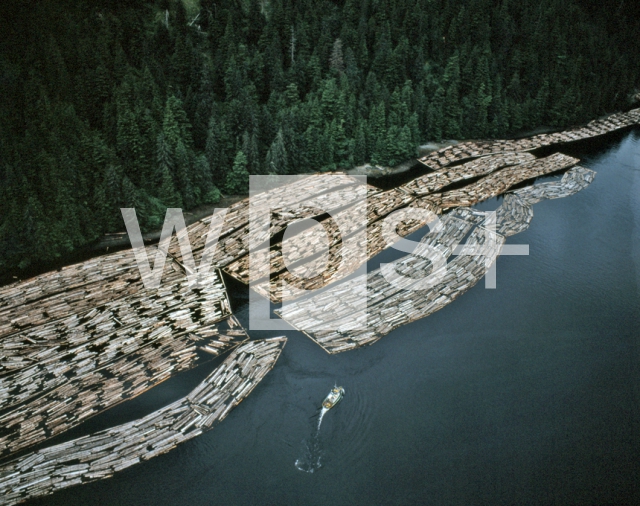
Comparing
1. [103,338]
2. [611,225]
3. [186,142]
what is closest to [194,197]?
[186,142]

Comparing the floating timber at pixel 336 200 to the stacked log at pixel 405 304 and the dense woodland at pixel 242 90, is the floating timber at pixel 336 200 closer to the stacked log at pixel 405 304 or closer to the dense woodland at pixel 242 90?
the dense woodland at pixel 242 90

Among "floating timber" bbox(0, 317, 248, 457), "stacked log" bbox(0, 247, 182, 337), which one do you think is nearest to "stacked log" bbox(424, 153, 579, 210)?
"floating timber" bbox(0, 317, 248, 457)

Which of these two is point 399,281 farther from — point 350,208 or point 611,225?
point 611,225

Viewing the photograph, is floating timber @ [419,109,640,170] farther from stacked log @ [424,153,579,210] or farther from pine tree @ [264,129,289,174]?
pine tree @ [264,129,289,174]

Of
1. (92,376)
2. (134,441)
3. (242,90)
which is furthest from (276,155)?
(134,441)

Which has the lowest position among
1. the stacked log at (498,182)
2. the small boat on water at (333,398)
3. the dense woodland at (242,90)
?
the small boat on water at (333,398)

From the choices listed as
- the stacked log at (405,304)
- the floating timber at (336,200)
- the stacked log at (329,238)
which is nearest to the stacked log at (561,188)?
the floating timber at (336,200)

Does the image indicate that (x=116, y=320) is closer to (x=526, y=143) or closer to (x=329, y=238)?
(x=329, y=238)

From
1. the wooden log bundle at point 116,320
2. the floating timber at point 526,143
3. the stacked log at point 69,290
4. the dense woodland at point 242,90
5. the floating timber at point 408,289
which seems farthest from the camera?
the floating timber at point 526,143
